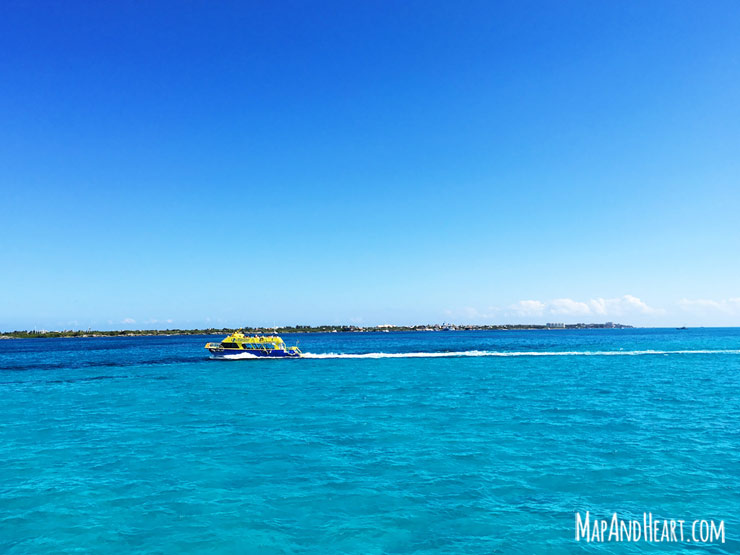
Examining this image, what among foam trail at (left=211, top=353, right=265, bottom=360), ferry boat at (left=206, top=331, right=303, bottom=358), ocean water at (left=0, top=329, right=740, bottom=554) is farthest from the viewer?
ferry boat at (left=206, top=331, right=303, bottom=358)

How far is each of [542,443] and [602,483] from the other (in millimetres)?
5546

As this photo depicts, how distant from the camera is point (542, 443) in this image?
22438mm

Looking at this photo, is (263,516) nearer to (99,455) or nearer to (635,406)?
(99,455)

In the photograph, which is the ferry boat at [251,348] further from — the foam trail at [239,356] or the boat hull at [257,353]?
the foam trail at [239,356]

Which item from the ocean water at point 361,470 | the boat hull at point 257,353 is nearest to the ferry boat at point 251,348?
the boat hull at point 257,353

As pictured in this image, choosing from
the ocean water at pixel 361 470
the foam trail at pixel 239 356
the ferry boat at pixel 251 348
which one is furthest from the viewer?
the ferry boat at pixel 251 348

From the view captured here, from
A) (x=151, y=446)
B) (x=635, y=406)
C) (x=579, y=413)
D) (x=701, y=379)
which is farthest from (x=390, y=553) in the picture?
(x=701, y=379)

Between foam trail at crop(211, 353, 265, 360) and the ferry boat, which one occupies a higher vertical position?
the ferry boat

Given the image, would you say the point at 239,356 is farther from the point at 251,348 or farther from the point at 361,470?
the point at 361,470

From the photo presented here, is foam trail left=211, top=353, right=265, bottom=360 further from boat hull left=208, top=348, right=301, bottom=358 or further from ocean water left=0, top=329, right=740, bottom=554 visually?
ocean water left=0, top=329, right=740, bottom=554

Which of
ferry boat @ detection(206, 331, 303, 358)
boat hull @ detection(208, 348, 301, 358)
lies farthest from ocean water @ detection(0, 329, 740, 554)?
ferry boat @ detection(206, 331, 303, 358)

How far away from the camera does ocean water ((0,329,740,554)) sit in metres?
13.2

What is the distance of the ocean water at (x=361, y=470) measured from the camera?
13242 millimetres

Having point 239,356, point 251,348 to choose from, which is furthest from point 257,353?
point 239,356
